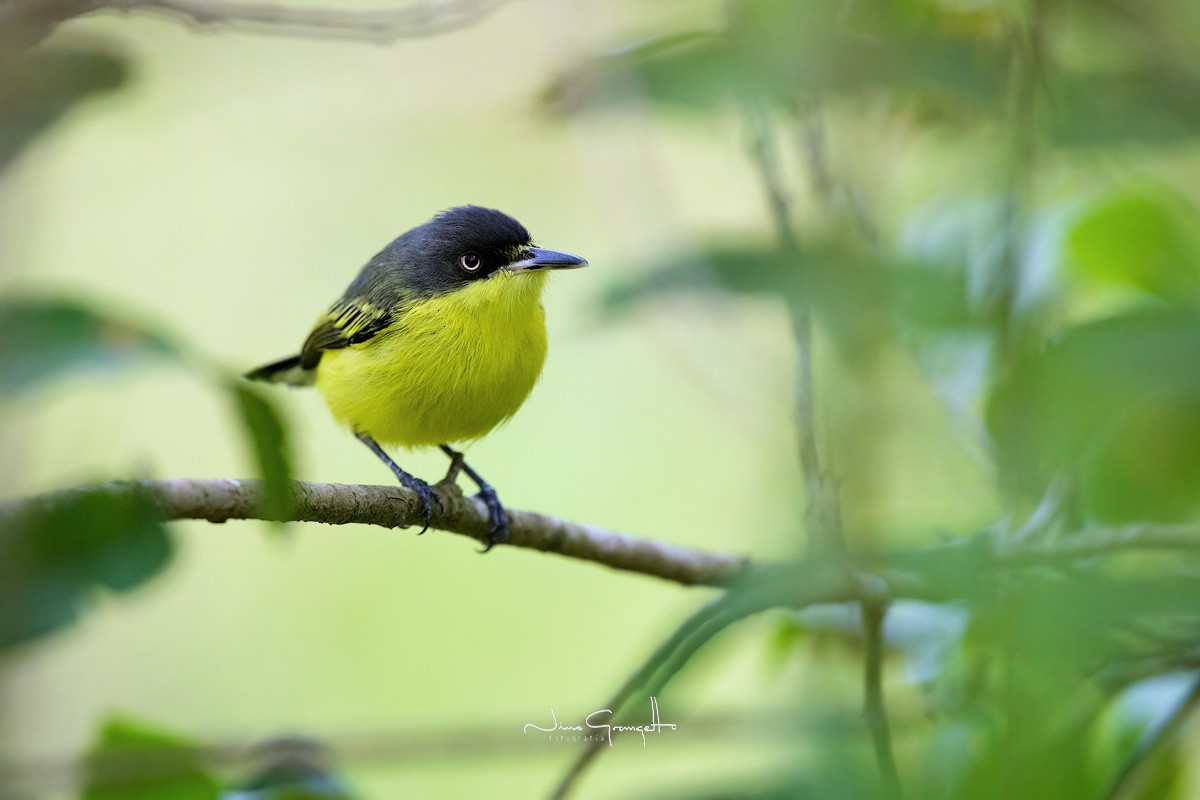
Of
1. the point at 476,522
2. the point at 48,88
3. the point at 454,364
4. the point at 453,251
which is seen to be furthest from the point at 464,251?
the point at 48,88

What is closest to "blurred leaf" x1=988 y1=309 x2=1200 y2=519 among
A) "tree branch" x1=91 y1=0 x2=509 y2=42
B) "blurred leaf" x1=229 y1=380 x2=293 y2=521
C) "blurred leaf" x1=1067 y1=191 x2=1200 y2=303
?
"blurred leaf" x1=1067 y1=191 x2=1200 y2=303

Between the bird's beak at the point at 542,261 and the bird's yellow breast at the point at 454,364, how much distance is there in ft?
0.14

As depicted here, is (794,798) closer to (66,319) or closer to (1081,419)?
(1081,419)

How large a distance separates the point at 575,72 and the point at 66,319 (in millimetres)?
1983

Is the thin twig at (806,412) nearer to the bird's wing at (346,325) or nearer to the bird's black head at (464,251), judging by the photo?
the bird's black head at (464,251)

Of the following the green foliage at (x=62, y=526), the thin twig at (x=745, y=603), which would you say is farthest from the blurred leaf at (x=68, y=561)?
the thin twig at (x=745, y=603)

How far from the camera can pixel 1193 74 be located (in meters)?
2.18

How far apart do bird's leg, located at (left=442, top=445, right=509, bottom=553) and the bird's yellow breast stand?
0.12 m

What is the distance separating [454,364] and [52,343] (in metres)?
2.42

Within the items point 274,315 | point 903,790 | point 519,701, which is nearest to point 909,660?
point 903,790

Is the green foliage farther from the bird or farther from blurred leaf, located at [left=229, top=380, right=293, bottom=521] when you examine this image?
the bird

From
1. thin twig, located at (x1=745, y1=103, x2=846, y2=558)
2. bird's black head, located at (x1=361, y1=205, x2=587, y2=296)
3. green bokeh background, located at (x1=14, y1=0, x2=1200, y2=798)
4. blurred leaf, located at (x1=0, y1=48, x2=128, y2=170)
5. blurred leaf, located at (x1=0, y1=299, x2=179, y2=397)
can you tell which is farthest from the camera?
green bokeh background, located at (x1=14, y1=0, x2=1200, y2=798)

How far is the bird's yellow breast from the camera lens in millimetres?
3898

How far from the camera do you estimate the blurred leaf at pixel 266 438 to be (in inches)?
53.2
